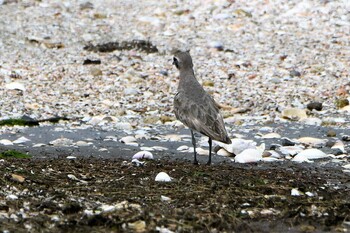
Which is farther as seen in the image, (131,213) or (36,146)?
(36,146)

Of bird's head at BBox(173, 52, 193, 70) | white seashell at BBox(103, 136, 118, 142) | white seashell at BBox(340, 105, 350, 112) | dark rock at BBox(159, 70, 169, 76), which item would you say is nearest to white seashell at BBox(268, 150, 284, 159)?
bird's head at BBox(173, 52, 193, 70)

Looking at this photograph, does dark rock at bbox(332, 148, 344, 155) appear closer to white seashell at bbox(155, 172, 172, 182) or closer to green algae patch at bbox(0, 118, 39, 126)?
white seashell at bbox(155, 172, 172, 182)

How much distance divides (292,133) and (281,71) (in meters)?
3.87

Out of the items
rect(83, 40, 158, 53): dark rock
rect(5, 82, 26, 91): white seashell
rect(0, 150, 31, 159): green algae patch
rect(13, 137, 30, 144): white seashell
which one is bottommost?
rect(13, 137, 30, 144): white seashell

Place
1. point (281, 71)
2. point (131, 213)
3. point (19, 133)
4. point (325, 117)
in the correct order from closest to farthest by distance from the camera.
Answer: point (131, 213)
point (19, 133)
point (325, 117)
point (281, 71)

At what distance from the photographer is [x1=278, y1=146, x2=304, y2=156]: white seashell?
31.7 feet

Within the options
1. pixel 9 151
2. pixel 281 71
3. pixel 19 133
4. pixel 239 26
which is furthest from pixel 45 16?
pixel 9 151

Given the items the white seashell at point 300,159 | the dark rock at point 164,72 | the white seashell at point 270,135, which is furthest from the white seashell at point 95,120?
the white seashell at point 300,159

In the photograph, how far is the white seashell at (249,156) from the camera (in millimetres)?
9148

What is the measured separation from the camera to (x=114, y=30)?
17.0 m

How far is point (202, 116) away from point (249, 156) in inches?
29.5

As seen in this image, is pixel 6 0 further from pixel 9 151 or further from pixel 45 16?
pixel 9 151

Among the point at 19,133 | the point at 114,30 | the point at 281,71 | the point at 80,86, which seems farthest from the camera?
the point at 114,30

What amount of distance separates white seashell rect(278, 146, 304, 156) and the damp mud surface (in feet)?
3.58
